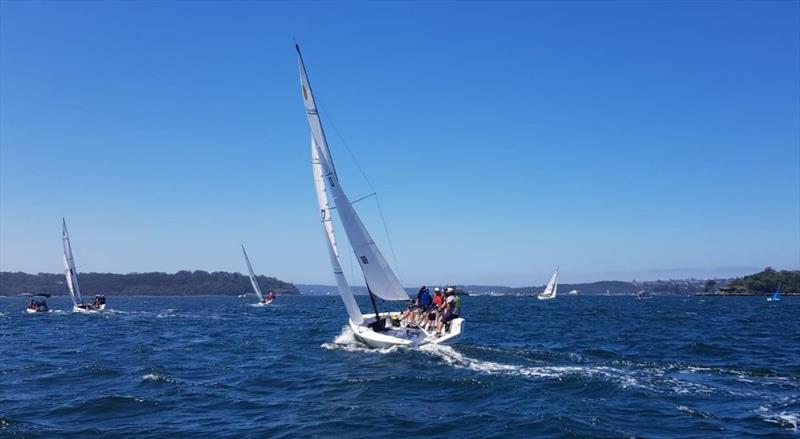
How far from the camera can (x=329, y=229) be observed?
2405 centimetres

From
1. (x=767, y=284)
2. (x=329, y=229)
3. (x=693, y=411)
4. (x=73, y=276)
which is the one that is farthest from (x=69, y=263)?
(x=767, y=284)

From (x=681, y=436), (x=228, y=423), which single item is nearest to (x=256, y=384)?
(x=228, y=423)

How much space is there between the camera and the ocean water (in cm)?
1162

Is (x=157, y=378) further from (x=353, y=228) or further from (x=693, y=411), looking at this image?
(x=693, y=411)

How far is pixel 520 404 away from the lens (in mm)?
13398

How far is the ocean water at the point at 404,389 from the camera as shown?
11625mm

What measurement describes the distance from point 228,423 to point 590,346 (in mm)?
16712

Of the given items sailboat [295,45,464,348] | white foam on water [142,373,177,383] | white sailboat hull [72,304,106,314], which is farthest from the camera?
white sailboat hull [72,304,106,314]

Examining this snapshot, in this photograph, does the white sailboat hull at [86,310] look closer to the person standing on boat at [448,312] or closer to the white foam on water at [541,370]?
the person standing on boat at [448,312]

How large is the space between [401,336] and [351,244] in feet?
13.7

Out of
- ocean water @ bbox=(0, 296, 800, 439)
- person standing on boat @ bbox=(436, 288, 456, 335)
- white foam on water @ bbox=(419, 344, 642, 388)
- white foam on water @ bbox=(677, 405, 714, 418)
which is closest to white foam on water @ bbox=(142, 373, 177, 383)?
ocean water @ bbox=(0, 296, 800, 439)

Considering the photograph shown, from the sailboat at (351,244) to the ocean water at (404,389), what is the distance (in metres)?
1.34

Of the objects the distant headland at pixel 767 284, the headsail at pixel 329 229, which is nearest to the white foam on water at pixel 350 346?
the headsail at pixel 329 229

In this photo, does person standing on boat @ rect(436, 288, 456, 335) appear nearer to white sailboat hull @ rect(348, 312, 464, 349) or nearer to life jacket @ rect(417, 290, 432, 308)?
white sailboat hull @ rect(348, 312, 464, 349)
